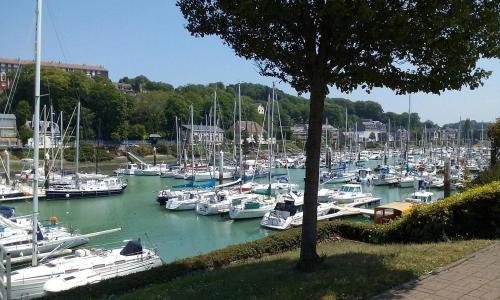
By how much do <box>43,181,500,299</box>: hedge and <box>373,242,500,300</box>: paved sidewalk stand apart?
8.44 ft

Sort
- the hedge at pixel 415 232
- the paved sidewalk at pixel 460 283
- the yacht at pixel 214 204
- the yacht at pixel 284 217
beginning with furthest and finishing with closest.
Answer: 1. the yacht at pixel 214 204
2. the yacht at pixel 284 217
3. the hedge at pixel 415 232
4. the paved sidewalk at pixel 460 283

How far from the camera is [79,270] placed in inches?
724

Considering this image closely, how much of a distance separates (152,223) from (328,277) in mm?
29641

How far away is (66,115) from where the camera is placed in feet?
327

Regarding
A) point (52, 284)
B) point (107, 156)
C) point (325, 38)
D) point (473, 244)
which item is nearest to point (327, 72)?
point (325, 38)

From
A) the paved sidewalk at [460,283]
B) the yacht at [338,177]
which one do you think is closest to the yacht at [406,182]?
the yacht at [338,177]

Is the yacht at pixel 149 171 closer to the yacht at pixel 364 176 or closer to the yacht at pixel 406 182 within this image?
the yacht at pixel 364 176

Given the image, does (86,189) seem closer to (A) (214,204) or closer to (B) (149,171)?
(A) (214,204)

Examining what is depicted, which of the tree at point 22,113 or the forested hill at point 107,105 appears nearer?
the tree at point 22,113

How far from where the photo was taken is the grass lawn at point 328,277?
6969 millimetres

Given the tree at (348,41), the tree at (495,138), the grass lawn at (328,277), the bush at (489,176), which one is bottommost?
the grass lawn at (328,277)

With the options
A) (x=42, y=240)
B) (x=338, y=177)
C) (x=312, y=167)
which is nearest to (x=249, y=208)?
(x=42, y=240)

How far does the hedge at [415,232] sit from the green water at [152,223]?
35.4 ft

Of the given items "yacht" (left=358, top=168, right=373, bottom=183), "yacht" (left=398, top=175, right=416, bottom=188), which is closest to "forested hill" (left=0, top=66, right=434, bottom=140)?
"yacht" (left=358, top=168, right=373, bottom=183)
